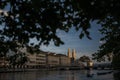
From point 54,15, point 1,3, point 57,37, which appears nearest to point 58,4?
point 54,15

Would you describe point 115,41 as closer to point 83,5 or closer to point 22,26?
point 22,26

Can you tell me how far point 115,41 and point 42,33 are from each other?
7.82 metres

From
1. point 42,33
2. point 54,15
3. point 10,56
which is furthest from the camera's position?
point 10,56

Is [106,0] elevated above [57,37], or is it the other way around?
[106,0]

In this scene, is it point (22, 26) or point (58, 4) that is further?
point (22, 26)

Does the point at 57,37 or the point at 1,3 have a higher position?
the point at 1,3

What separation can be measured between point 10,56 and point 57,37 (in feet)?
6.69

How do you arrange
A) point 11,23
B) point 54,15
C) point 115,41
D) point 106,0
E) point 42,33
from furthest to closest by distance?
1. point 115,41
2. point 11,23
3. point 42,33
4. point 54,15
5. point 106,0

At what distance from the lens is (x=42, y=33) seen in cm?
600

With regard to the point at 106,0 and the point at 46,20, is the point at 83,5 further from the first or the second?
the point at 46,20

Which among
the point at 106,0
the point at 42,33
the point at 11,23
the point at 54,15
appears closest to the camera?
the point at 106,0

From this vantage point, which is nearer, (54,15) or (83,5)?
(83,5)

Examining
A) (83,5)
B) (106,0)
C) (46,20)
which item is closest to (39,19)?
(46,20)

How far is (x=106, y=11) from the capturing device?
16.2 feet
